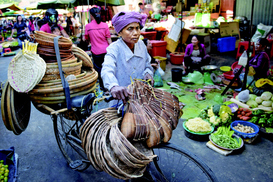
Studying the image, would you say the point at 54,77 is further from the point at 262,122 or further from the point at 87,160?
the point at 262,122

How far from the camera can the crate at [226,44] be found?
1009 cm

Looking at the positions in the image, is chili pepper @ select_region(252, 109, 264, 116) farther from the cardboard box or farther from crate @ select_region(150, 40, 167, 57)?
the cardboard box

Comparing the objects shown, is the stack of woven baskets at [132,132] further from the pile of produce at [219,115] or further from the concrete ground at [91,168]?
the pile of produce at [219,115]

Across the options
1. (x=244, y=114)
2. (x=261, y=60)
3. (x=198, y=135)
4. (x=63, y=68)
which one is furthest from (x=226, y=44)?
(x=63, y=68)

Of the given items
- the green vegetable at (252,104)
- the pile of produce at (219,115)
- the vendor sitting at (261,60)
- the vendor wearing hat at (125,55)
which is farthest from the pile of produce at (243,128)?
the vendor wearing hat at (125,55)

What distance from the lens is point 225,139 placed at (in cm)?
352

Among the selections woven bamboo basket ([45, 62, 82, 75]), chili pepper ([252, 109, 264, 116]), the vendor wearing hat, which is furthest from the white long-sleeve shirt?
chili pepper ([252, 109, 264, 116])

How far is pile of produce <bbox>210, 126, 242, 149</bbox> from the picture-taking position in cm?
344

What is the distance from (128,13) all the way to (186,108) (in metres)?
3.68

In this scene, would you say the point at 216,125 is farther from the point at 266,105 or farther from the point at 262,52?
the point at 262,52

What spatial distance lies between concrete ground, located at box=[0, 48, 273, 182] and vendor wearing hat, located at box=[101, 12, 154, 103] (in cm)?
171

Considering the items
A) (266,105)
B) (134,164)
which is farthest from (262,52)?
(134,164)

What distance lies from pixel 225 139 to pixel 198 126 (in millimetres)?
543

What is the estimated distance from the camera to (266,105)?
4.22 meters
